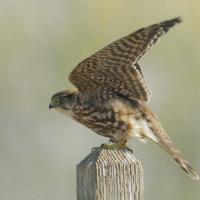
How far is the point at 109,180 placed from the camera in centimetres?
718

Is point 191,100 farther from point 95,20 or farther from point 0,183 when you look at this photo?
point 0,183

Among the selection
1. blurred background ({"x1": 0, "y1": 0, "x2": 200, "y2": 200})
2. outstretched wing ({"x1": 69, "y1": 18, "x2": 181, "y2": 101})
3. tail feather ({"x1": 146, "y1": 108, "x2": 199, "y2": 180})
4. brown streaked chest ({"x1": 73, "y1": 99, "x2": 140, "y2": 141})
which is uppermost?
outstretched wing ({"x1": 69, "y1": 18, "x2": 181, "y2": 101})

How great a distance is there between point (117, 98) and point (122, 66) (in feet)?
1.94

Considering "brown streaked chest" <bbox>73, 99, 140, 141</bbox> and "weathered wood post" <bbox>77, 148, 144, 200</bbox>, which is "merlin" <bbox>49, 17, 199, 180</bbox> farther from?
"weathered wood post" <bbox>77, 148, 144, 200</bbox>

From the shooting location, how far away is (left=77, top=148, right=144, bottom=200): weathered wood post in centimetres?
715

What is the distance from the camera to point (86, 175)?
23.6 feet

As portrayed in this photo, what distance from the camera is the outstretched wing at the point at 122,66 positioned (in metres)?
8.77

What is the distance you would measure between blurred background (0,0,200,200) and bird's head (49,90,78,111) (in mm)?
7217

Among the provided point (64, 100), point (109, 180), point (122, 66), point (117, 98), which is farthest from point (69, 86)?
point (109, 180)

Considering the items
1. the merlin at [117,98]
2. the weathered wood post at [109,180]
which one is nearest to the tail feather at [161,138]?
the merlin at [117,98]

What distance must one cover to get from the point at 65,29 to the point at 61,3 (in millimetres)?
1081

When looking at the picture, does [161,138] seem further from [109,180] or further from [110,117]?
[109,180]

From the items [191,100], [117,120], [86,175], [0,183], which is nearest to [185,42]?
[191,100]

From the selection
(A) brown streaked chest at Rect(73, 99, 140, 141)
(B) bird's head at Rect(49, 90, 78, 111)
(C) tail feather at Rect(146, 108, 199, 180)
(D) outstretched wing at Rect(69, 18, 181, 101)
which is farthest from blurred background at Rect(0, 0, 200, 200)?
(D) outstretched wing at Rect(69, 18, 181, 101)
